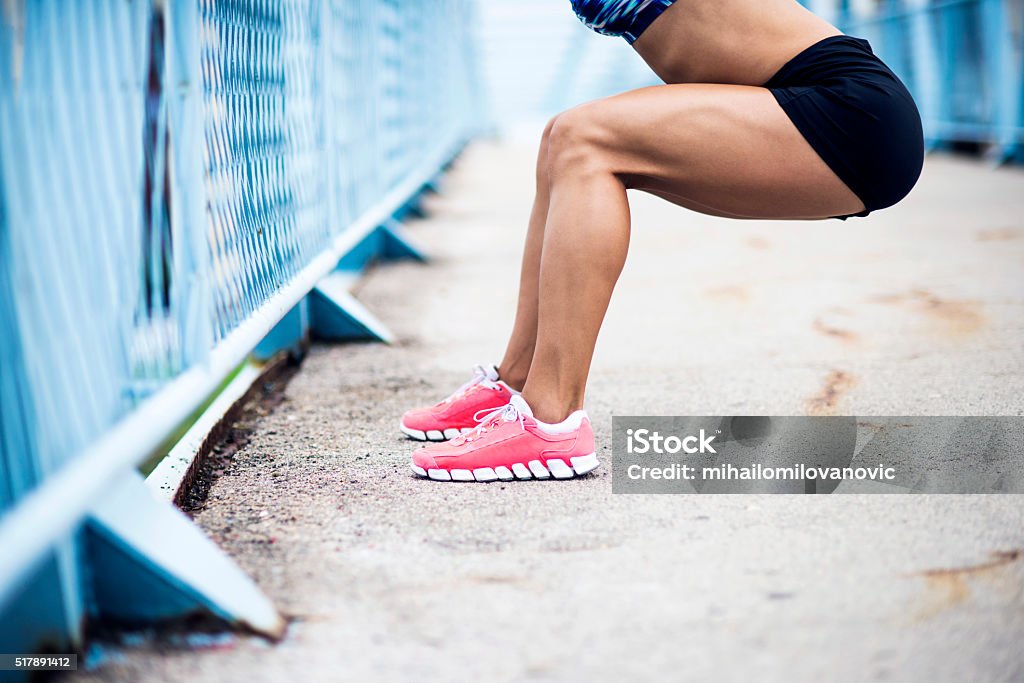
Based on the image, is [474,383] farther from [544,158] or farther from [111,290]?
[111,290]

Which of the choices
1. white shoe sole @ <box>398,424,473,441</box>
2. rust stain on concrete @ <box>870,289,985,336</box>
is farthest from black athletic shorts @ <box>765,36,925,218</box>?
rust stain on concrete @ <box>870,289,985,336</box>

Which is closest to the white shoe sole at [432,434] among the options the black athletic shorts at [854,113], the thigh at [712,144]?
Answer: the thigh at [712,144]

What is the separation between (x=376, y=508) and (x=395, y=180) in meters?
3.63

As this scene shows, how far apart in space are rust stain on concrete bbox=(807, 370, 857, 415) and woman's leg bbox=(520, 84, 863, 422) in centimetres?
62

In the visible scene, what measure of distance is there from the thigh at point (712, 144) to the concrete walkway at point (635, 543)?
0.56m

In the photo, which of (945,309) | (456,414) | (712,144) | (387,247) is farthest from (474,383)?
(387,247)

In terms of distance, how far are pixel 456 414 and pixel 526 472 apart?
33 centimetres

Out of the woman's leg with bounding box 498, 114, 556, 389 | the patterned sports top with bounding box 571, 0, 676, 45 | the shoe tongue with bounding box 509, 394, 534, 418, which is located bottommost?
the shoe tongue with bounding box 509, 394, 534, 418

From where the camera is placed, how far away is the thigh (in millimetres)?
1700

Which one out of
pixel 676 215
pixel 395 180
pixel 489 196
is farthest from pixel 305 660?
pixel 489 196

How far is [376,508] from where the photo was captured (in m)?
1.74

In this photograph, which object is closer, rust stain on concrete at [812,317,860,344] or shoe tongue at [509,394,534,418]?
shoe tongue at [509,394,534,418]

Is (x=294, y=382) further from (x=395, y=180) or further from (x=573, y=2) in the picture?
(x=395, y=180)

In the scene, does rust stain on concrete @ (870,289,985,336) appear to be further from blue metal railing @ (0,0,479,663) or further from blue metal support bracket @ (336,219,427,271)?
blue metal support bracket @ (336,219,427,271)
